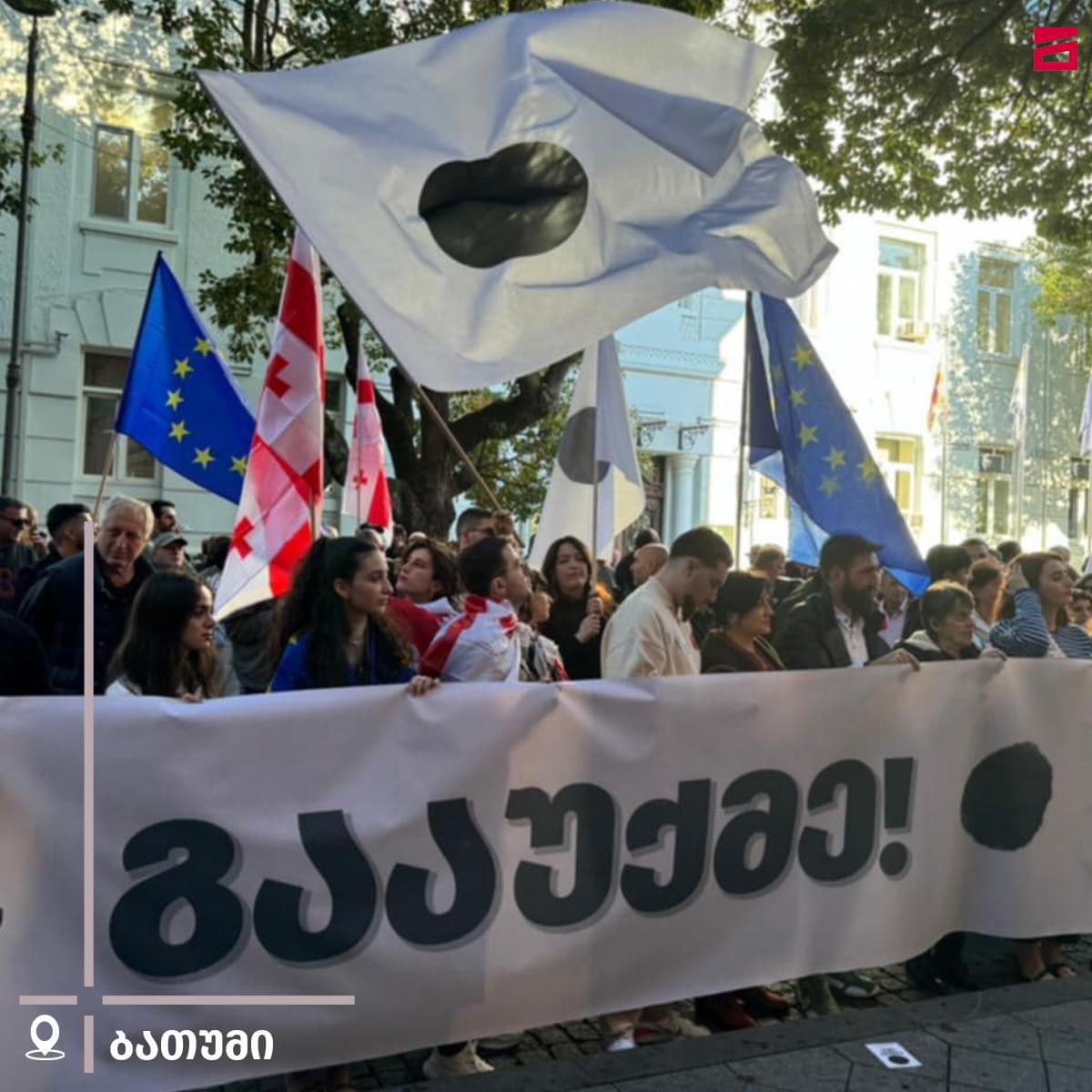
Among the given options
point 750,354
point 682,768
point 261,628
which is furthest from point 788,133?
point 682,768

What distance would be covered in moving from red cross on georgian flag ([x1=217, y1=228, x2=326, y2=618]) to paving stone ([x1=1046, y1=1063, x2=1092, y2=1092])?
308 cm

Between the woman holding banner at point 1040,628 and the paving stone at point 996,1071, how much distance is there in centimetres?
93

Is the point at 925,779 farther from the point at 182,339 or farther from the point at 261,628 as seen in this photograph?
the point at 182,339

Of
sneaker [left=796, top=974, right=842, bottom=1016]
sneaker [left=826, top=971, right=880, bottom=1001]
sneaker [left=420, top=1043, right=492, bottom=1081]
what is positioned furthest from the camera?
sneaker [left=826, top=971, right=880, bottom=1001]

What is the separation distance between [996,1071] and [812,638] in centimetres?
162

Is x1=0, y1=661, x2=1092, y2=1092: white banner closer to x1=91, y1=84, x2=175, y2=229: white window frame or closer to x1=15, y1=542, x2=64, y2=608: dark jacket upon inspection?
x1=15, y1=542, x2=64, y2=608: dark jacket

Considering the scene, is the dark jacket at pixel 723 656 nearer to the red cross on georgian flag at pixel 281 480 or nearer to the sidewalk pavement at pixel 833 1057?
the sidewalk pavement at pixel 833 1057

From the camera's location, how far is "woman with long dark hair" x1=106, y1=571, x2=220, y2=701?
11.9 feet

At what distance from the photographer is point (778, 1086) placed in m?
3.62

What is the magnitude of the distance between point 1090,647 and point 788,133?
668 cm

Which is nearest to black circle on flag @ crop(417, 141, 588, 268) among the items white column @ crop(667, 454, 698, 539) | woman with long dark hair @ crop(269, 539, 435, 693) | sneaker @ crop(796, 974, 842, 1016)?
woman with long dark hair @ crop(269, 539, 435, 693)

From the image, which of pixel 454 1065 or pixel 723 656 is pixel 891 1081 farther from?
pixel 723 656

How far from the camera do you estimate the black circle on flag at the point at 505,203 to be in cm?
392

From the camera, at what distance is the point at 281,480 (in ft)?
16.4
